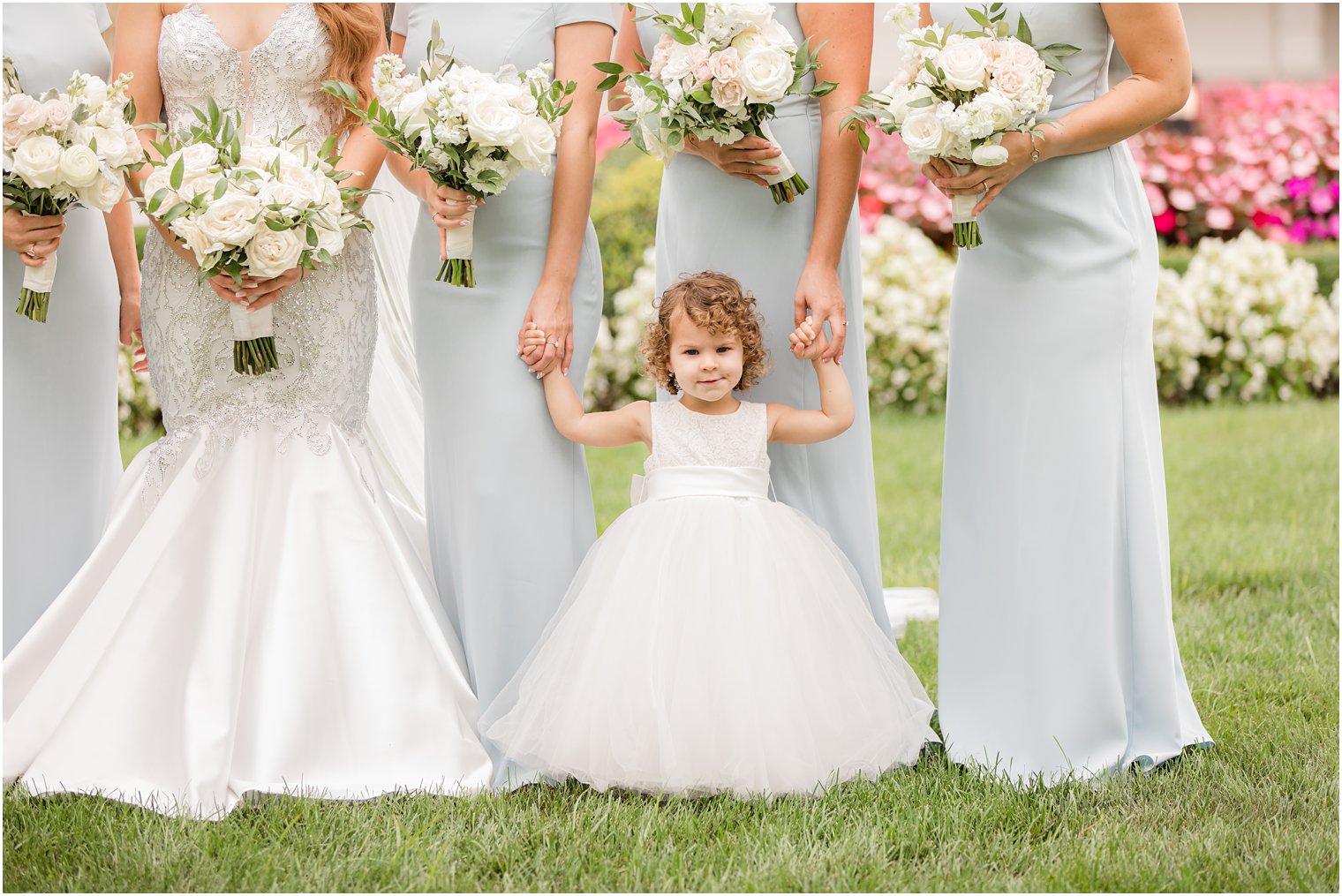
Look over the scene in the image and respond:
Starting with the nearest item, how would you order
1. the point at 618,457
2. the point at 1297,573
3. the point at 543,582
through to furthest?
the point at 543,582, the point at 1297,573, the point at 618,457

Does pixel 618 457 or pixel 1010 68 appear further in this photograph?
pixel 618 457

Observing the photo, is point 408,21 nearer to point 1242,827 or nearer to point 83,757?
point 83,757

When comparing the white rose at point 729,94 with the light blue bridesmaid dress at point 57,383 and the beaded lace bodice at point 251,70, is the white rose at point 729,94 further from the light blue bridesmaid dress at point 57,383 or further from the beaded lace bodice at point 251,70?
the light blue bridesmaid dress at point 57,383

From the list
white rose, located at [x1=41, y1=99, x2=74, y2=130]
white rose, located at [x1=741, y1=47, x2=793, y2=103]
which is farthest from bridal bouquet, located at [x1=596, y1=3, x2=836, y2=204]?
white rose, located at [x1=41, y1=99, x2=74, y2=130]

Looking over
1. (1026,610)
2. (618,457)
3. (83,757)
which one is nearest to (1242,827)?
(1026,610)

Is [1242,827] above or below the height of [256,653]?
below

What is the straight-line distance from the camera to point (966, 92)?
3635 mm

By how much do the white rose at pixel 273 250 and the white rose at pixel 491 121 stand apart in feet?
1.96

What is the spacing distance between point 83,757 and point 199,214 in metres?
1.61

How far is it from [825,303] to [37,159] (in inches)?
91.6

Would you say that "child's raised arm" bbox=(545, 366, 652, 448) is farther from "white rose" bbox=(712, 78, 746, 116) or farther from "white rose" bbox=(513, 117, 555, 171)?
"white rose" bbox=(712, 78, 746, 116)

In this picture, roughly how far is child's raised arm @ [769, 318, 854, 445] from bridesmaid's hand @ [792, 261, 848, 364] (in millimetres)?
32

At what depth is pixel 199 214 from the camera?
3721 millimetres

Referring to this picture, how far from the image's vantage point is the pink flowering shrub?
40.7ft
